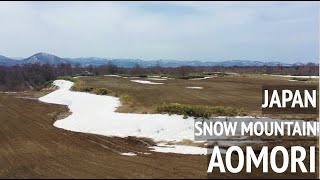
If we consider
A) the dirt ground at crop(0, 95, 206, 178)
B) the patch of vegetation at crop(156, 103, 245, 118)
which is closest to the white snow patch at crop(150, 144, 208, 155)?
the dirt ground at crop(0, 95, 206, 178)

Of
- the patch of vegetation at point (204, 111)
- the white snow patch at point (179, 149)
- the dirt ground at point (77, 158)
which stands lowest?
the white snow patch at point (179, 149)

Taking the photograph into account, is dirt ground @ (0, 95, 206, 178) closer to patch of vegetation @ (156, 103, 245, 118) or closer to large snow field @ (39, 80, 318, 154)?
large snow field @ (39, 80, 318, 154)

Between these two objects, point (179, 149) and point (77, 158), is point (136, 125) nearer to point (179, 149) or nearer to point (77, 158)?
point (179, 149)

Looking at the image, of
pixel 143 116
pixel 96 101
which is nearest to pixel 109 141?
pixel 143 116

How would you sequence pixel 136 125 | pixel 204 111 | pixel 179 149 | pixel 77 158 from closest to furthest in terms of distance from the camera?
1. pixel 77 158
2. pixel 179 149
3. pixel 204 111
4. pixel 136 125

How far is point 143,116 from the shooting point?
30.2m

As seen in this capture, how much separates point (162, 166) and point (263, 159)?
4463mm

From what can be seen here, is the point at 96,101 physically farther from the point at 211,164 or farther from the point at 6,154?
the point at 211,164

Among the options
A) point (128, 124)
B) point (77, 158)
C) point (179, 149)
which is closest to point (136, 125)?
point (128, 124)

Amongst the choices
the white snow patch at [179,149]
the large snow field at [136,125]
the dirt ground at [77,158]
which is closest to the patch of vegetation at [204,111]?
the large snow field at [136,125]

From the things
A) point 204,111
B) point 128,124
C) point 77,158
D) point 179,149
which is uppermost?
point 204,111

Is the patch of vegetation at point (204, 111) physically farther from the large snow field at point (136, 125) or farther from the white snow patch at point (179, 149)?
the white snow patch at point (179, 149)

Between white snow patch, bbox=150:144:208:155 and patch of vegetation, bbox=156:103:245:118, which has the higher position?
patch of vegetation, bbox=156:103:245:118

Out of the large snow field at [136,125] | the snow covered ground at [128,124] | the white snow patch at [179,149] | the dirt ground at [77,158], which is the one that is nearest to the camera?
the dirt ground at [77,158]
